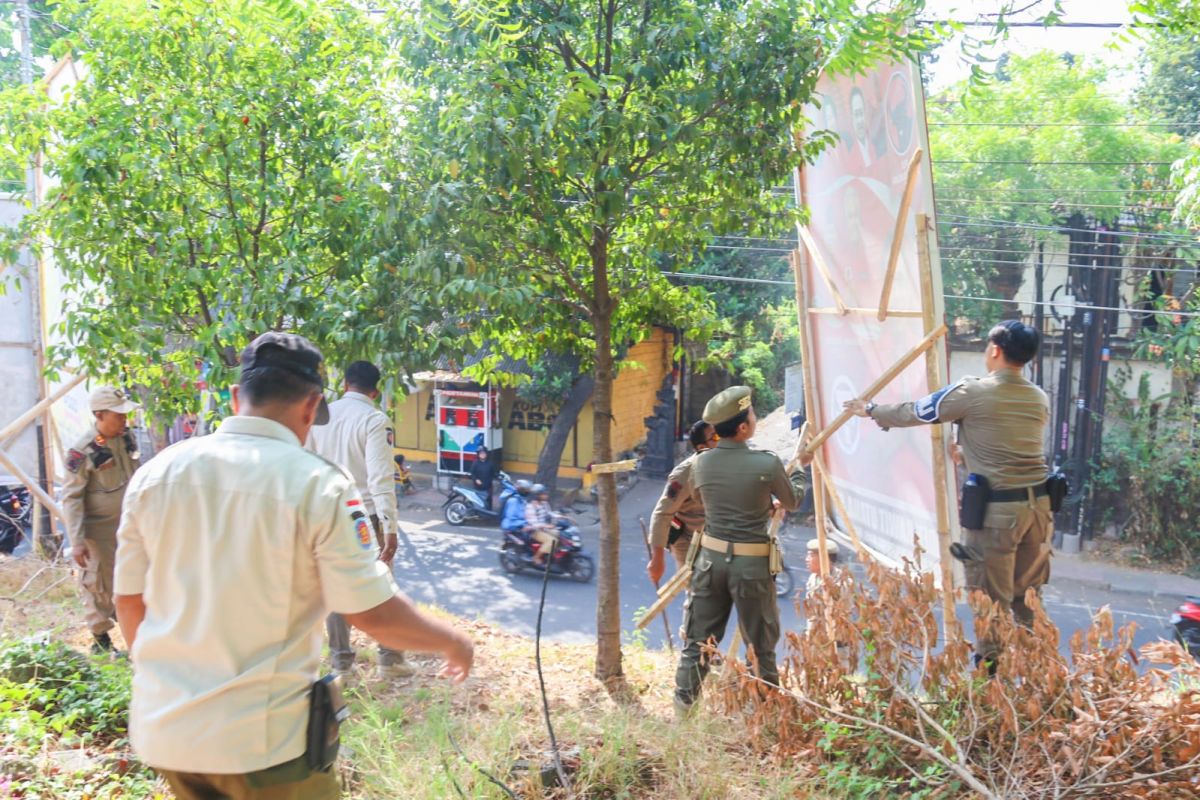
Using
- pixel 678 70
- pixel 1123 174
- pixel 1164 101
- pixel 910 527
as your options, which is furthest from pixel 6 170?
pixel 1164 101

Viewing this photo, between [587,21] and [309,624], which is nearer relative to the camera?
[309,624]

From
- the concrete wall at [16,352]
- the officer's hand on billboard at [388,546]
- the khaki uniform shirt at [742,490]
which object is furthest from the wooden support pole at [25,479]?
the khaki uniform shirt at [742,490]

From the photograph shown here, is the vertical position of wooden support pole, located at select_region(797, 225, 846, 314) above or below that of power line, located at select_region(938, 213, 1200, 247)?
below

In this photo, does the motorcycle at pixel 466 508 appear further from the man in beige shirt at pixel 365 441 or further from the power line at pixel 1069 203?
the man in beige shirt at pixel 365 441

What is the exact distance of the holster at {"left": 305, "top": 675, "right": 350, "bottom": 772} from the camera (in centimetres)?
220

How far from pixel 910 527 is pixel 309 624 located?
134 inches

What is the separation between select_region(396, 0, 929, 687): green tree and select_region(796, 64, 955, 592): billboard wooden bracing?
0.28m

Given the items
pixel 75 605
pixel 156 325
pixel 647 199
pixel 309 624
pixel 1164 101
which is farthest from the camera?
pixel 1164 101

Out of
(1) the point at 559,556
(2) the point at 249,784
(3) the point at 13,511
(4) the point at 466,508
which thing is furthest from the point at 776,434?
(2) the point at 249,784

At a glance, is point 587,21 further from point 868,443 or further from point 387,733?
point 387,733

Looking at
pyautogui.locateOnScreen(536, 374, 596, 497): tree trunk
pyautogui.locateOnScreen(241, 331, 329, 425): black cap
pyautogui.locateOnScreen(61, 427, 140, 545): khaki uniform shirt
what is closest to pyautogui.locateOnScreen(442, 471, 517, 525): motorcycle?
pyautogui.locateOnScreen(536, 374, 596, 497): tree trunk

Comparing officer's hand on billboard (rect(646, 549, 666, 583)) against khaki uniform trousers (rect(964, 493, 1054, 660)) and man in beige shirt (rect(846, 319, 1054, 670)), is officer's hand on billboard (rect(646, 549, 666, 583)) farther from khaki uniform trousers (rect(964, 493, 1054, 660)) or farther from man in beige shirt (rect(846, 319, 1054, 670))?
khaki uniform trousers (rect(964, 493, 1054, 660))

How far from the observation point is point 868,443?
5.18m

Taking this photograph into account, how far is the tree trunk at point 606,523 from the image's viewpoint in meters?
Answer: 5.30
